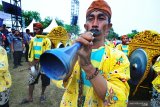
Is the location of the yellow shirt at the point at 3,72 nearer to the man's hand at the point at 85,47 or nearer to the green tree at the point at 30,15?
the man's hand at the point at 85,47

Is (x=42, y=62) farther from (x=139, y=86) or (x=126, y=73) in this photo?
(x=139, y=86)

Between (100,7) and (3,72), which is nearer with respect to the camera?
(100,7)

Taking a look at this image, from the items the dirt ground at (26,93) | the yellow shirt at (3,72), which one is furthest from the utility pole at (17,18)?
the yellow shirt at (3,72)

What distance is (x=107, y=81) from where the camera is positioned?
180 centimetres

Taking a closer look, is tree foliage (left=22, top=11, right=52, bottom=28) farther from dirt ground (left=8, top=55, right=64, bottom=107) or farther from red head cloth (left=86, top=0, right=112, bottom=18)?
red head cloth (left=86, top=0, right=112, bottom=18)

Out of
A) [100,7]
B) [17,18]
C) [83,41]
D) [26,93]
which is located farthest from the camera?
[17,18]

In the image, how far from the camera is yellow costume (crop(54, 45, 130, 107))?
1779 mm

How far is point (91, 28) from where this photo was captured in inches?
75.3

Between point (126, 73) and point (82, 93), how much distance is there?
40cm

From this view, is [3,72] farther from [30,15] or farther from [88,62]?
[30,15]

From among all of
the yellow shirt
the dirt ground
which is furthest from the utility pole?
the yellow shirt

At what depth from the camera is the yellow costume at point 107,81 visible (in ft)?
5.84

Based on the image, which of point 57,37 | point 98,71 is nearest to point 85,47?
point 98,71

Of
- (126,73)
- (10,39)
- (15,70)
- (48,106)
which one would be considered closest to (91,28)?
(126,73)
